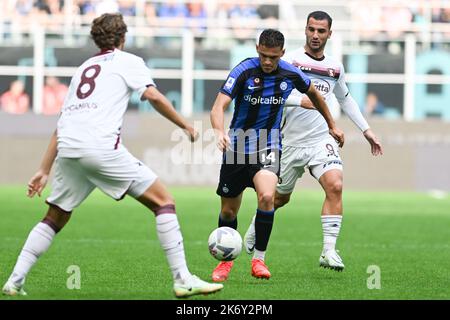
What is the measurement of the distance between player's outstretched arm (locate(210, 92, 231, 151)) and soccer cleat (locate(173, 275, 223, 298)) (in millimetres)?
1295

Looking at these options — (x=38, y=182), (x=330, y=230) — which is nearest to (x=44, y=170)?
(x=38, y=182)

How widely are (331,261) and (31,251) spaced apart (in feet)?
10.9

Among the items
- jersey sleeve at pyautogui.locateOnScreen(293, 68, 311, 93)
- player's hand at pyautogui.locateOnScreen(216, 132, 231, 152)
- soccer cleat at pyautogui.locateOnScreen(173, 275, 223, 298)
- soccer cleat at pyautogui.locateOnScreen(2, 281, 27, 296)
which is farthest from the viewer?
jersey sleeve at pyautogui.locateOnScreen(293, 68, 311, 93)

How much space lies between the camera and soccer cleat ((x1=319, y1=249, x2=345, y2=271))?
33.0 feet

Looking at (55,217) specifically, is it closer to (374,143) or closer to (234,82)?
(234,82)

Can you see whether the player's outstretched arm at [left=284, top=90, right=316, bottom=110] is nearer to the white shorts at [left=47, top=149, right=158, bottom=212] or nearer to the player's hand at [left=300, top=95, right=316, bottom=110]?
the player's hand at [left=300, top=95, right=316, bottom=110]

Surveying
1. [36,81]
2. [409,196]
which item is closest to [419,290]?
[409,196]

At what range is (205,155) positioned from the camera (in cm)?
2569

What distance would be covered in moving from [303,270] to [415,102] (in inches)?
788

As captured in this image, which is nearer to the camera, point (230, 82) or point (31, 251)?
point (31, 251)

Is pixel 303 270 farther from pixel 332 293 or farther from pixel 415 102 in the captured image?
pixel 415 102

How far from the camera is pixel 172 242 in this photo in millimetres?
7711

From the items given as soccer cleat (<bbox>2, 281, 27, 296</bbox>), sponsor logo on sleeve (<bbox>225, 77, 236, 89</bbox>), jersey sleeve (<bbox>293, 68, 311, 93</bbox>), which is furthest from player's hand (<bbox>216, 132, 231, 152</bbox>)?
soccer cleat (<bbox>2, 281, 27, 296</bbox>)

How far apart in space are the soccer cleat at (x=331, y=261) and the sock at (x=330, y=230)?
8cm
